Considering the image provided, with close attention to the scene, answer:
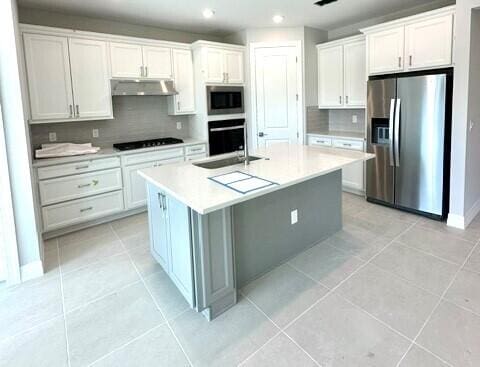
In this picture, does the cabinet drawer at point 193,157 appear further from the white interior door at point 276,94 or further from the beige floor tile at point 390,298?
the beige floor tile at point 390,298

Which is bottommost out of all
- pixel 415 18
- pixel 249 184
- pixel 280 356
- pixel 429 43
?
pixel 280 356

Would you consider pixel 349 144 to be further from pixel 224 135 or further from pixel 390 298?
pixel 390 298

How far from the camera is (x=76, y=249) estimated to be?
3338mm

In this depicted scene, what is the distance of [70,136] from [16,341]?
2.76m

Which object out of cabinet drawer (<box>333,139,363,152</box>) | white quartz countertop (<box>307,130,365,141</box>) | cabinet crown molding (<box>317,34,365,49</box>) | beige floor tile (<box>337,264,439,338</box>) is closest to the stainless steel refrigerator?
cabinet drawer (<box>333,139,363,152</box>)

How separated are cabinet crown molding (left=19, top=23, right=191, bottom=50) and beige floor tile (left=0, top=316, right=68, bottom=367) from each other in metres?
3.04

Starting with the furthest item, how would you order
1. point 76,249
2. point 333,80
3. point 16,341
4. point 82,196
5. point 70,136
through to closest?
point 333,80 → point 70,136 → point 82,196 → point 76,249 → point 16,341

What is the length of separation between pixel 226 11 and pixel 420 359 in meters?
4.04

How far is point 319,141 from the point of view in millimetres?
5023

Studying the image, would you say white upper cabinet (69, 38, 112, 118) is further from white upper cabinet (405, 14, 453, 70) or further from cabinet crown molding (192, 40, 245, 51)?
white upper cabinet (405, 14, 453, 70)

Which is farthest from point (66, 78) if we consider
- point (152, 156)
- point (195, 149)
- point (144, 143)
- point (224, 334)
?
point (224, 334)

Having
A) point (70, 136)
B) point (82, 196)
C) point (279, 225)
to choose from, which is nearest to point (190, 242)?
point (279, 225)

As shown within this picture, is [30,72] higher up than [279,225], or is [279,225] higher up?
[30,72]

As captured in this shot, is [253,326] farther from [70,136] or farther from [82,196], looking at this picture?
[70,136]
